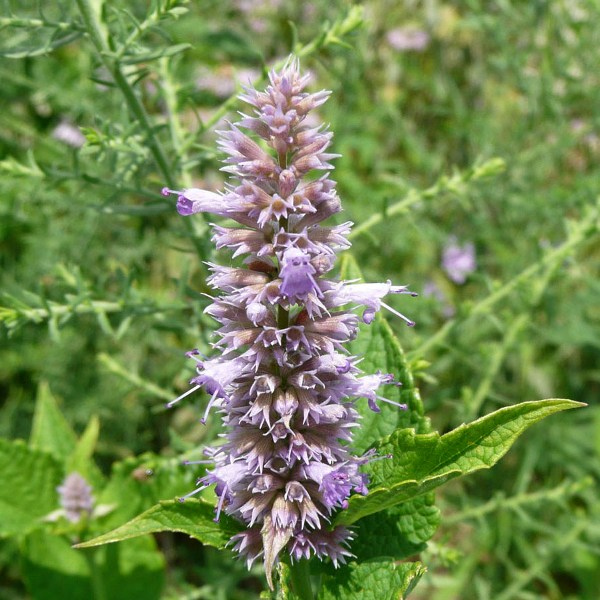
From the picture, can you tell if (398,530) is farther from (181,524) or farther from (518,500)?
(518,500)

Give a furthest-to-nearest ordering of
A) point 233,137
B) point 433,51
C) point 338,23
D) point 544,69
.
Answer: point 433,51, point 544,69, point 338,23, point 233,137

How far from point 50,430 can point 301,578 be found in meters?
1.54

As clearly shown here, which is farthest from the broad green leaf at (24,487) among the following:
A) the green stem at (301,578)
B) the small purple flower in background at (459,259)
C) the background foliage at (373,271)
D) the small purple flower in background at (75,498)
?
the small purple flower in background at (459,259)

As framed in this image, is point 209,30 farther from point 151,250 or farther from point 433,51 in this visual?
point 433,51

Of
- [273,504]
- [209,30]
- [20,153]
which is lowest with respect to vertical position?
[273,504]

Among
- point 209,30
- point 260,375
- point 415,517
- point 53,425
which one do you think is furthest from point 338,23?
point 209,30

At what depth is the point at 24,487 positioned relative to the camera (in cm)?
255

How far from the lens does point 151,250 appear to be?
4.04 meters

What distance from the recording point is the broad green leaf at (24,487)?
2.52 meters

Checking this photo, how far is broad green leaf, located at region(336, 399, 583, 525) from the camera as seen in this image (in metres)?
1.32

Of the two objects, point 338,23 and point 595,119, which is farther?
point 595,119

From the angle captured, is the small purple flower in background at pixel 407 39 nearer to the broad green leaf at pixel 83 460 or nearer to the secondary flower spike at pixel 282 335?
the broad green leaf at pixel 83 460

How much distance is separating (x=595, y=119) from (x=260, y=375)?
120 inches

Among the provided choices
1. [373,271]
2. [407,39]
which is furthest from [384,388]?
[407,39]
